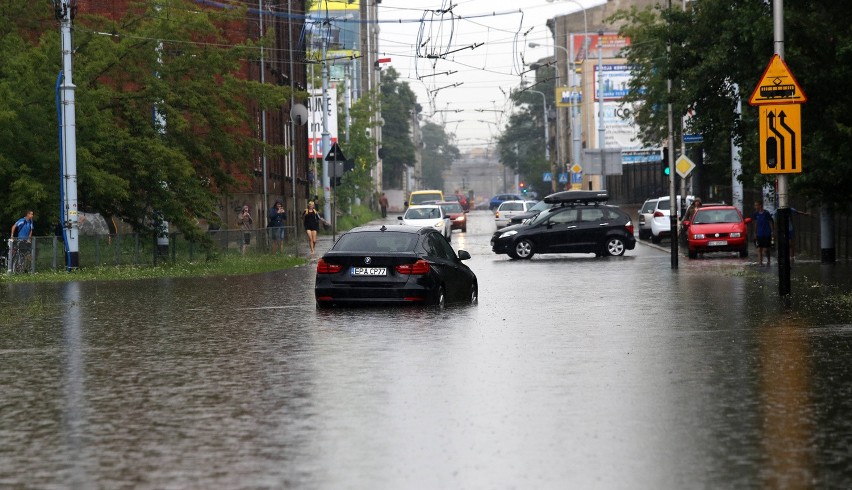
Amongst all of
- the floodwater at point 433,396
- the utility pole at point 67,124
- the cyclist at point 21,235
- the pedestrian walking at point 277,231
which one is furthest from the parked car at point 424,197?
the floodwater at point 433,396

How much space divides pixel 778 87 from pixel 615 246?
21673mm

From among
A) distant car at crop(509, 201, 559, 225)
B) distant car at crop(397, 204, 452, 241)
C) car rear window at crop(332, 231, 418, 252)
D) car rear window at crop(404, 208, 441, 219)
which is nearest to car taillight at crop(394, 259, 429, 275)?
car rear window at crop(332, 231, 418, 252)

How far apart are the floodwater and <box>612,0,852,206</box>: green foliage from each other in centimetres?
540

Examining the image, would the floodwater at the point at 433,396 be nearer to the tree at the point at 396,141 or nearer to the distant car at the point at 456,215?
the distant car at the point at 456,215

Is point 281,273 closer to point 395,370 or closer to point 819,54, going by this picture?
point 819,54

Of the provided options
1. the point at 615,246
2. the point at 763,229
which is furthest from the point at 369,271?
the point at 615,246

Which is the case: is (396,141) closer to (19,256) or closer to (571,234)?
(571,234)

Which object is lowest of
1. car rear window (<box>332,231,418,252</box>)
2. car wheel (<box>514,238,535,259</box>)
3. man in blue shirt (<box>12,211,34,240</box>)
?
car wheel (<box>514,238,535,259</box>)

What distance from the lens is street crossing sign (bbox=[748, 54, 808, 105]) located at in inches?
851

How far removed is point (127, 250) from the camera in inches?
1431

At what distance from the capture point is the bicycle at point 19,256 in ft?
109

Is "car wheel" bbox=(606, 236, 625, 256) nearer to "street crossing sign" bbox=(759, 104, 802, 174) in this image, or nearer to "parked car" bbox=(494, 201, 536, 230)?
"street crossing sign" bbox=(759, 104, 802, 174)

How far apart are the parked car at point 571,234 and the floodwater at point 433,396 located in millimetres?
20185

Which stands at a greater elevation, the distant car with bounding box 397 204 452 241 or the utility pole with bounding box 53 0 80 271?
the utility pole with bounding box 53 0 80 271
